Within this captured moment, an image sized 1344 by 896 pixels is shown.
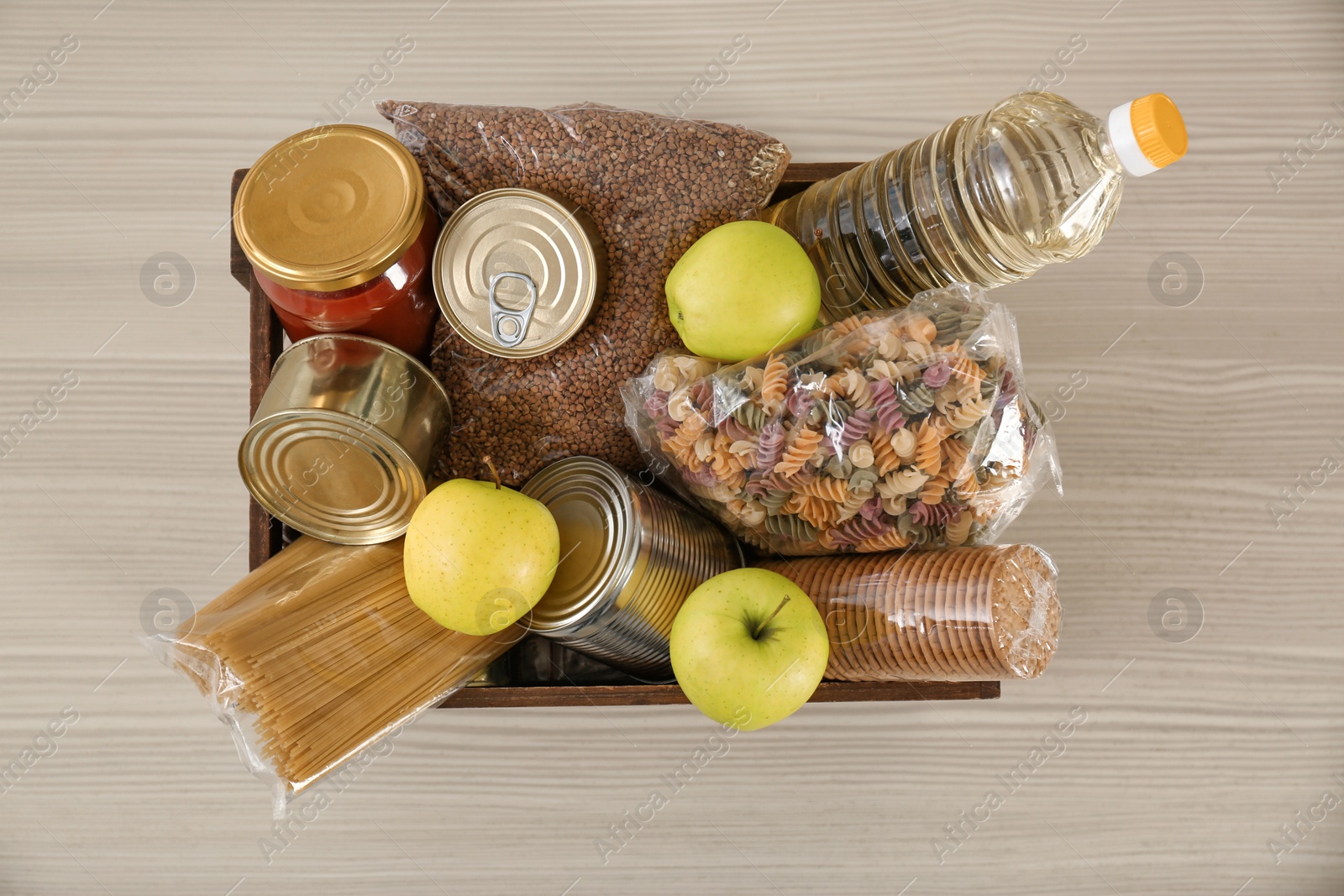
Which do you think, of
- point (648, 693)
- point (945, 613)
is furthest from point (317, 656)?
point (945, 613)

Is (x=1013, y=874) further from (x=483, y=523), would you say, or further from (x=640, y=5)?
(x=640, y=5)

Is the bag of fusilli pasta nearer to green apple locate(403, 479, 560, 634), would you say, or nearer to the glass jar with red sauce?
green apple locate(403, 479, 560, 634)

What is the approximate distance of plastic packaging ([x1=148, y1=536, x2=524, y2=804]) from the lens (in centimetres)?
70

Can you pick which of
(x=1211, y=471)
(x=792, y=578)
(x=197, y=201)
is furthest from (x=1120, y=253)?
(x=197, y=201)

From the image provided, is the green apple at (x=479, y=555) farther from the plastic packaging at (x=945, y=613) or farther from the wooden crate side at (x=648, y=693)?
the plastic packaging at (x=945, y=613)

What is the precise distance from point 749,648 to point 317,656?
1.30 ft

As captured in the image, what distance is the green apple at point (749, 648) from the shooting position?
0.69 m

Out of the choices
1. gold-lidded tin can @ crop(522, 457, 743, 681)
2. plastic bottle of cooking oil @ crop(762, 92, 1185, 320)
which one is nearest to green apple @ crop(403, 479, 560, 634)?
gold-lidded tin can @ crop(522, 457, 743, 681)

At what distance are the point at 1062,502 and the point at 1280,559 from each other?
0.96ft

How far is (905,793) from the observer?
1022 millimetres

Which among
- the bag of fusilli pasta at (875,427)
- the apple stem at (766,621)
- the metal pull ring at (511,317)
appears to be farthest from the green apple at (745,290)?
the apple stem at (766,621)

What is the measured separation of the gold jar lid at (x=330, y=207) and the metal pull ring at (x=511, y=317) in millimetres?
92

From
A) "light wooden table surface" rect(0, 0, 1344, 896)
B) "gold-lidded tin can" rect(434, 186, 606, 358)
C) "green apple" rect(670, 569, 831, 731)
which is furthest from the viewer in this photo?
"light wooden table surface" rect(0, 0, 1344, 896)

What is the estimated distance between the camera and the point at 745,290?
0.75 m
